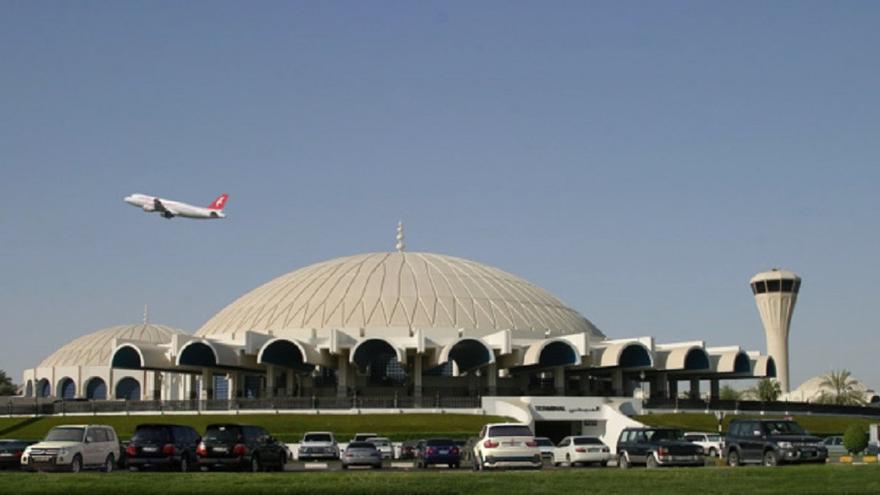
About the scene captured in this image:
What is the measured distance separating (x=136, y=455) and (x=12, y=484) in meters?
7.24

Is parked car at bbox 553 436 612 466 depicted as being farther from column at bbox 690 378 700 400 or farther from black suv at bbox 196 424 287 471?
column at bbox 690 378 700 400

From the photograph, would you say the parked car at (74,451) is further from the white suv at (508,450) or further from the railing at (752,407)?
the railing at (752,407)

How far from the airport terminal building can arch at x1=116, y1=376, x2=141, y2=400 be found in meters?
31.9

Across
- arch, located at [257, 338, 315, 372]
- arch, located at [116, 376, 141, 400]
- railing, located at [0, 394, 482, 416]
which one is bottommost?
railing, located at [0, 394, 482, 416]

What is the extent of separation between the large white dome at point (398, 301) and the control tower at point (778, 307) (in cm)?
3855

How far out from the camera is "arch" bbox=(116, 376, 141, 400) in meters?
140

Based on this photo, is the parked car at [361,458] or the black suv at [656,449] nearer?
the black suv at [656,449]

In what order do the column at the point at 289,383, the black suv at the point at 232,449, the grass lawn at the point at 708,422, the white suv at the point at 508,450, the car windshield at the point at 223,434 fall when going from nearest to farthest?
the white suv at the point at 508,450
the black suv at the point at 232,449
the car windshield at the point at 223,434
the grass lawn at the point at 708,422
the column at the point at 289,383

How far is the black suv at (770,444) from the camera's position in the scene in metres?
37.9

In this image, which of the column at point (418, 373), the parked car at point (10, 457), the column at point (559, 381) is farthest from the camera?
the column at point (559, 381)

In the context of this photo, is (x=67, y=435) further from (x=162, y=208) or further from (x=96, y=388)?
(x=96, y=388)

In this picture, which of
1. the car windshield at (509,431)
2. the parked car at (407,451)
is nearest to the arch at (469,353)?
the parked car at (407,451)

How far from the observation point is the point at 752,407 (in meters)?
87.8

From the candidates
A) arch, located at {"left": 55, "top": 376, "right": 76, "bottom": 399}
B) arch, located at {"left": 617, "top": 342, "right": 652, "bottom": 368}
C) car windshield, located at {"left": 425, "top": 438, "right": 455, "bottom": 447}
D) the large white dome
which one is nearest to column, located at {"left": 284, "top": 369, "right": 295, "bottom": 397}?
the large white dome
